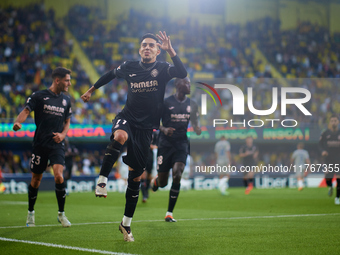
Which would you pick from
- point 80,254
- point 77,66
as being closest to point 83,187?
point 77,66

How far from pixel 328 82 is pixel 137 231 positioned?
100.0 feet

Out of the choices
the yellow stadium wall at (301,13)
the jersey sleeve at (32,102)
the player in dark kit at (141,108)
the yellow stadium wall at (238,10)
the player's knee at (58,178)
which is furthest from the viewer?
the yellow stadium wall at (301,13)

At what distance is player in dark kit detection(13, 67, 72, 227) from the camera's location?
839 centimetres

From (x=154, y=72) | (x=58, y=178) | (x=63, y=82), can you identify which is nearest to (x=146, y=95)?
(x=154, y=72)

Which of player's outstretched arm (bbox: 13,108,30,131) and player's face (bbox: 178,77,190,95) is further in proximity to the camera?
player's face (bbox: 178,77,190,95)

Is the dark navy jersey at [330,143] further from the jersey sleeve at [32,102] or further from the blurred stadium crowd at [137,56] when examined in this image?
the blurred stadium crowd at [137,56]

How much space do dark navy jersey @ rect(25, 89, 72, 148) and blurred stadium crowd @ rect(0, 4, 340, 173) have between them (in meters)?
17.4

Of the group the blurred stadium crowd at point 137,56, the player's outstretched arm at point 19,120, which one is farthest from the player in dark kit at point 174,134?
the blurred stadium crowd at point 137,56

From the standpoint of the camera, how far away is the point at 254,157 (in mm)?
21656

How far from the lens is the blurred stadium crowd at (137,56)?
28.6 m

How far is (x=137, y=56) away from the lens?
3516cm

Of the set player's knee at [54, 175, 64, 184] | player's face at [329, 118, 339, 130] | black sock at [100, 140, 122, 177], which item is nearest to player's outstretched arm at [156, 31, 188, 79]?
black sock at [100, 140, 122, 177]

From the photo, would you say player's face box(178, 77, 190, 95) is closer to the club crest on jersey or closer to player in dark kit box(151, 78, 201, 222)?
player in dark kit box(151, 78, 201, 222)

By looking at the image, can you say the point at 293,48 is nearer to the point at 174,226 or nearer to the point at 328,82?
the point at 328,82
